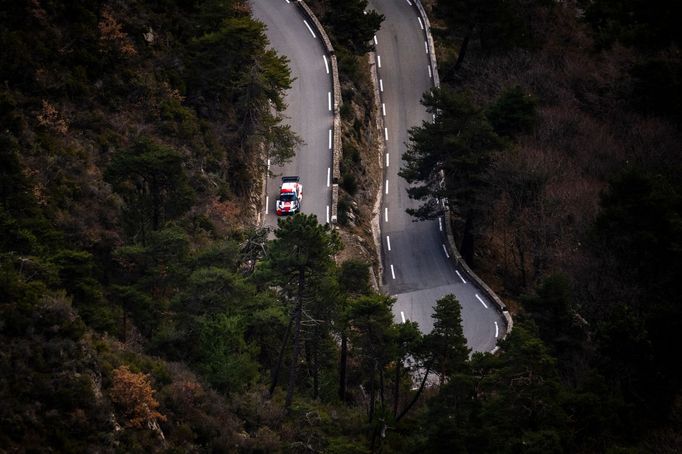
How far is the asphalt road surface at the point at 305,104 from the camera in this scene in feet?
168

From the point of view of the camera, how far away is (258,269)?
34688 millimetres

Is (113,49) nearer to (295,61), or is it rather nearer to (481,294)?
(295,61)

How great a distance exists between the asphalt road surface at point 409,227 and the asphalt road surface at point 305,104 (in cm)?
550

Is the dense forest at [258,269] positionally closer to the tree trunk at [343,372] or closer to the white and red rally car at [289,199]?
the tree trunk at [343,372]

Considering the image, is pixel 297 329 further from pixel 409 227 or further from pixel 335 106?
pixel 335 106

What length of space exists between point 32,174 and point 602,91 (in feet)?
136

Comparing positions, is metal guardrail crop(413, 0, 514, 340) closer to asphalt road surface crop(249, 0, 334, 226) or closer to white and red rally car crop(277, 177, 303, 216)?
asphalt road surface crop(249, 0, 334, 226)

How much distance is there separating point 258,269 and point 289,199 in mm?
14647

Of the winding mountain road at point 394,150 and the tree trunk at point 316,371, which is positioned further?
the winding mountain road at point 394,150

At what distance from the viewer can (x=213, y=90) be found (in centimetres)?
4859

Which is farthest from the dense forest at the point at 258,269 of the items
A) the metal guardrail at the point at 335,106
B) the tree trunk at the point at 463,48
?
the tree trunk at the point at 463,48

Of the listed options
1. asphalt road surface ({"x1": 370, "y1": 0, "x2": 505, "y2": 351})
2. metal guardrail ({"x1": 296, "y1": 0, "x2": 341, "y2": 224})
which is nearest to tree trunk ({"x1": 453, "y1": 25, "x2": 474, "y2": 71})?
asphalt road surface ({"x1": 370, "y1": 0, "x2": 505, "y2": 351})

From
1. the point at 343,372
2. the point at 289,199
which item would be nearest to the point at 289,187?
the point at 289,199

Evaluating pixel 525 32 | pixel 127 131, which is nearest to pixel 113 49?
pixel 127 131
